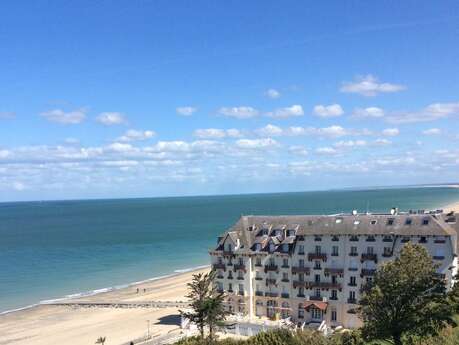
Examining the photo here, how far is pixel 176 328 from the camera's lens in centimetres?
7075

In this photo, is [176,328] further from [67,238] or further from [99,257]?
[67,238]

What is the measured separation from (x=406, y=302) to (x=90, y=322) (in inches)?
2326

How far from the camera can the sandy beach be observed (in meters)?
71.8

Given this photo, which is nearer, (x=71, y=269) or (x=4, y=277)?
(x=4, y=277)

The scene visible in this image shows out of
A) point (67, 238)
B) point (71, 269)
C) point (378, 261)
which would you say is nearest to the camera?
point (378, 261)

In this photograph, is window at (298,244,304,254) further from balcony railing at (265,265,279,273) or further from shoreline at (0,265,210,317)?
shoreline at (0,265,210,317)

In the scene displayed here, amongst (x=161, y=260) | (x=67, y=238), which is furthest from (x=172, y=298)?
(x=67, y=238)

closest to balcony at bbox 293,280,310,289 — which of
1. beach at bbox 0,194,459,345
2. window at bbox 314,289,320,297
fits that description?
window at bbox 314,289,320,297

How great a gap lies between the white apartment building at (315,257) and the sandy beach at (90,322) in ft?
42.7

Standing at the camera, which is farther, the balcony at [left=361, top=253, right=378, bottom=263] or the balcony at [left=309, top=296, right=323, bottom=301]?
the balcony at [left=309, top=296, right=323, bottom=301]

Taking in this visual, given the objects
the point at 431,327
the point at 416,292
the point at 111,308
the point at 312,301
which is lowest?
the point at 111,308

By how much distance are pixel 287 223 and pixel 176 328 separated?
21962 millimetres

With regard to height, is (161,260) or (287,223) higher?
(287,223)

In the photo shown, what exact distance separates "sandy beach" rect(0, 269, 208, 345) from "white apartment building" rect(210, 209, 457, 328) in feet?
42.7
